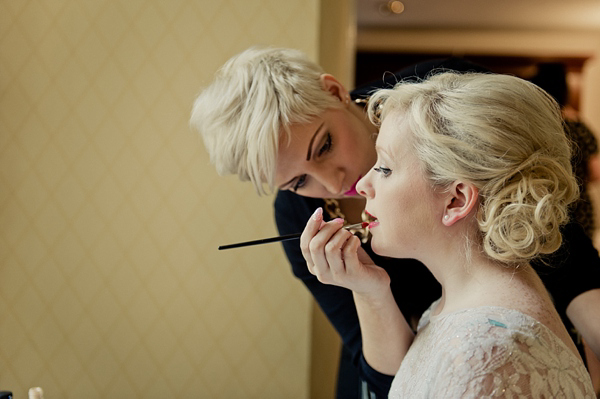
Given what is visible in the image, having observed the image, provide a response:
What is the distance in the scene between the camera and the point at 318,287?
72.4 inches

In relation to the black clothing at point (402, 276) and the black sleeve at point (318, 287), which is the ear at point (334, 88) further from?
the black sleeve at point (318, 287)

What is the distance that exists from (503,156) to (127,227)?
5.96ft

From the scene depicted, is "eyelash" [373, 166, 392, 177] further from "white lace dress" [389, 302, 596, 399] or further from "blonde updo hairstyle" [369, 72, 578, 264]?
"white lace dress" [389, 302, 596, 399]

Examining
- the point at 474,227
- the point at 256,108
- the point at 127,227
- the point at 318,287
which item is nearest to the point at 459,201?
the point at 474,227

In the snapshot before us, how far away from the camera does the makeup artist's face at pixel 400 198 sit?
1202mm

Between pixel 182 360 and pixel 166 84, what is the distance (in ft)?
3.59

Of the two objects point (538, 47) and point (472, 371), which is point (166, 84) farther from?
point (538, 47)

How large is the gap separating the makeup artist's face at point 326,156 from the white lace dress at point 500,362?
560 millimetres

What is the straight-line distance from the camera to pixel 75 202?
261 cm

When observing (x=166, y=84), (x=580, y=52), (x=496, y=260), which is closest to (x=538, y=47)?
(x=580, y=52)

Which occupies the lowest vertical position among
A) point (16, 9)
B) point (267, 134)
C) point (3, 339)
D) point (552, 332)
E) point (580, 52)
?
point (580, 52)

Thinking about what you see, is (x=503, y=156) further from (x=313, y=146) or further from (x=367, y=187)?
(x=313, y=146)

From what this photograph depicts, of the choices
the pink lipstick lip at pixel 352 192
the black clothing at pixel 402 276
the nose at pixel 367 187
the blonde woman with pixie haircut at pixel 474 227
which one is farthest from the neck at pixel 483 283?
the pink lipstick lip at pixel 352 192

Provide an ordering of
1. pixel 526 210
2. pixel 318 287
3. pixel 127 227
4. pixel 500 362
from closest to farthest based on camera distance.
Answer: pixel 500 362 < pixel 526 210 < pixel 318 287 < pixel 127 227
